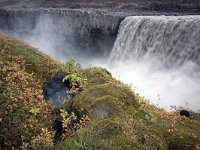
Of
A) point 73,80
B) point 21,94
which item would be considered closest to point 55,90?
point 73,80

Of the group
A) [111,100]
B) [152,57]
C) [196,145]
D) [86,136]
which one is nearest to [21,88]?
[111,100]

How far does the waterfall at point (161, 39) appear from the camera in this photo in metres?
24.0

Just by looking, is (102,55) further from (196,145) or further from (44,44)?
(196,145)

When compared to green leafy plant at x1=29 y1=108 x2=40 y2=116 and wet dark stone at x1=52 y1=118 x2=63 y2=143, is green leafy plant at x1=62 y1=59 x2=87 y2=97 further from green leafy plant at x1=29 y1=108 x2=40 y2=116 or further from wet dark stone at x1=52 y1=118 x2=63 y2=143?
green leafy plant at x1=29 y1=108 x2=40 y2=116

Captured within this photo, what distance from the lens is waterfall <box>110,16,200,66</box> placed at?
24.0 metres

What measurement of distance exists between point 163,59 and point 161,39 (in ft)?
6.26

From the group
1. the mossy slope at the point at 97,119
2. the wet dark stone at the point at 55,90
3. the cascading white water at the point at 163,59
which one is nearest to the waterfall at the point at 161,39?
the cascading white water at the point at 163,59

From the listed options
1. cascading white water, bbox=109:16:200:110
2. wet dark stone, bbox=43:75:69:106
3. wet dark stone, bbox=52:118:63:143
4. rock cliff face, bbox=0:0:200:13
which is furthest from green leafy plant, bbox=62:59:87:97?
rock cliff face, bbox=0:0:200:13

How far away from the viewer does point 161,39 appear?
91.5 feet

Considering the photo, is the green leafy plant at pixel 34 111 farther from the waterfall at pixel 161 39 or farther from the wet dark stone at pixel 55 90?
the waterfall at pixel 161 39

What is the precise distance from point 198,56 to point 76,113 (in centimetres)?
1519

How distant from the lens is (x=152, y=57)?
2889 cm

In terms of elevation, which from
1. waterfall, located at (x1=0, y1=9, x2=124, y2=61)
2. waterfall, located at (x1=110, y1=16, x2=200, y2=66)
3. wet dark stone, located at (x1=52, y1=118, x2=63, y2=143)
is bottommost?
waterfall, located at (x1=0, y1=9, x2=124, y2=61)

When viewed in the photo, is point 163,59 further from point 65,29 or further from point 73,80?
point 65,29
